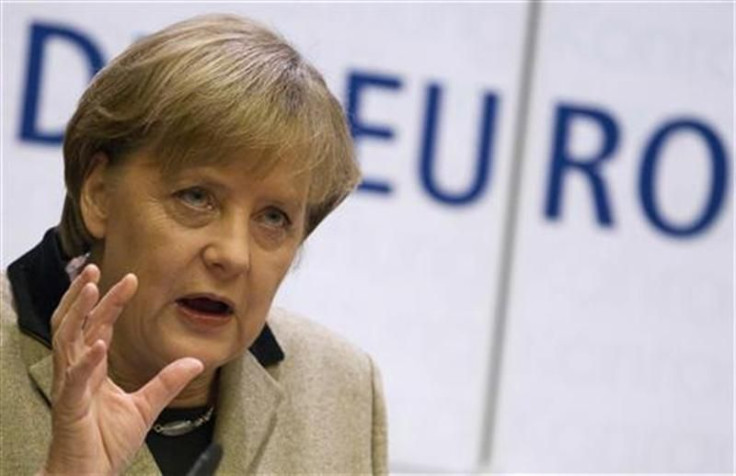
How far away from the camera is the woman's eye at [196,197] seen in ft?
5.43

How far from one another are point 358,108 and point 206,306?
1113 millimetres

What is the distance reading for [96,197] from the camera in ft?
5.64

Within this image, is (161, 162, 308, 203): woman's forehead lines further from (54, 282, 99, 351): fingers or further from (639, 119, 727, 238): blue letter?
(639, 119, 727, 238): blue letter

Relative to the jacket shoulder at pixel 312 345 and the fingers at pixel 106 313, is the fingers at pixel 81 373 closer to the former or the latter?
the fingers at pixel 106 313

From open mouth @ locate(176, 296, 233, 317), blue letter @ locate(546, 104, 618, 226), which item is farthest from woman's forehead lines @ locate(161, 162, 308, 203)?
blue letter @ locate(546, 104, 618, 226)

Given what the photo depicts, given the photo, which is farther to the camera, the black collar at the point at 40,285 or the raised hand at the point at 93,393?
the black collar at the point at 40,285

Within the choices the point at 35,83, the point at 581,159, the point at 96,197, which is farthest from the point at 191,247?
the point at 581,159

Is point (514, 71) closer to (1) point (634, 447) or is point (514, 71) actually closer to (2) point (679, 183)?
(2) point (679, 183)

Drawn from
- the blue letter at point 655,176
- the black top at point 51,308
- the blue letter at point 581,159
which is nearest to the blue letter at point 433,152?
the blue letter at point 581,159

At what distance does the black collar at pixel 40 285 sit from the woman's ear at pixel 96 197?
0.20 ft

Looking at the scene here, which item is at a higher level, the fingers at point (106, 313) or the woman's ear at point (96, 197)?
the woman's ear at point (96, 197)

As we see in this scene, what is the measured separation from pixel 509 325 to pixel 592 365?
0.18 meters

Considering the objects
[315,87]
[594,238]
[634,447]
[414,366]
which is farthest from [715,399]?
[315,87]

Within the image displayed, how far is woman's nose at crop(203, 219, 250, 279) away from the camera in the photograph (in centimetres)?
164
